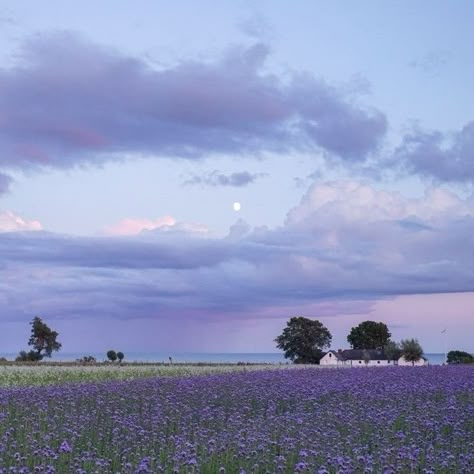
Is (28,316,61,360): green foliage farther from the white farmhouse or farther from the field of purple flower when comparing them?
the field of purple flower

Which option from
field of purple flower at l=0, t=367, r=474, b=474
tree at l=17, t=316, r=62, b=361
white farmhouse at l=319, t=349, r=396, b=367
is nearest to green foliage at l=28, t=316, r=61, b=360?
tree at l=17, t=316, r=62, b=361

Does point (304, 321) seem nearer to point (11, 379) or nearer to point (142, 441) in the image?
point (11, 379)

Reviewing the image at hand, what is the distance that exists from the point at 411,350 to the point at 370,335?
77.5 ft

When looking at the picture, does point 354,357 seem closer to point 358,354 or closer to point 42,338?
point 358,354

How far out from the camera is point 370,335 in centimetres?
8950

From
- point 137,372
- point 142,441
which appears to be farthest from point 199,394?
point 137,372

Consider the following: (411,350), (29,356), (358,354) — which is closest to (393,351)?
(411,350)

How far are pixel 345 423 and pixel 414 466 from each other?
412cm

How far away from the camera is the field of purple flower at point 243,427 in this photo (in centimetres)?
1006

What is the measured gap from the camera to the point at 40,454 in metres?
10.7

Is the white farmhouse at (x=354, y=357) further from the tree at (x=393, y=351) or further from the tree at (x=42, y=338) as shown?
the tree at (x=42, y=338)

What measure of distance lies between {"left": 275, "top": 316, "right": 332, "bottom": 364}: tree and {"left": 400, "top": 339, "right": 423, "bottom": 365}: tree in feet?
51.0

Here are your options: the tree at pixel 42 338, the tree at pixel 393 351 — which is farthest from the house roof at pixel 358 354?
the tree at pixel 42 338

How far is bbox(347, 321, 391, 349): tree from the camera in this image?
8956cm
